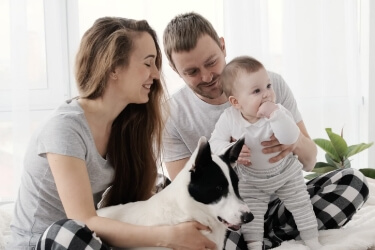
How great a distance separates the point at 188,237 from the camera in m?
1.58

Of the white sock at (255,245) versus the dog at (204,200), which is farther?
the white sock at (255,245)

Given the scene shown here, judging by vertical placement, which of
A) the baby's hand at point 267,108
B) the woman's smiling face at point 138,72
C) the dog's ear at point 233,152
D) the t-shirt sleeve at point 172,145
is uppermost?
the woman's smiling face at point 138,72

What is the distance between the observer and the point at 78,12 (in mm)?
3137

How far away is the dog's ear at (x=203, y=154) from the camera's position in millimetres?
1499

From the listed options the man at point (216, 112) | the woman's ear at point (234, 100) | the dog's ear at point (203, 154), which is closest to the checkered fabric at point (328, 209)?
the man at point (216, 112)

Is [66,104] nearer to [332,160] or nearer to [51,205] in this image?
[51,205]

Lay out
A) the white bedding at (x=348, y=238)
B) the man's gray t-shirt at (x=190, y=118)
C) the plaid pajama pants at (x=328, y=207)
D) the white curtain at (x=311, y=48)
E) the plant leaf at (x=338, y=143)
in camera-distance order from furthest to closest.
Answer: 1. the white curtain at (x=311, y=48)
2. the plant leaf at (x=338, y=143)
3. the man's gray t-shirt at (x=190, y=118)
4. the plaid pajama pants at (x=328, y=207)
5. the white bedding at (x=348, y=238)

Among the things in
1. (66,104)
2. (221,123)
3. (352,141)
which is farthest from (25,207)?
(352,141)

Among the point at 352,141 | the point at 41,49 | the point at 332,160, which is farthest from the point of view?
the point at 352,141

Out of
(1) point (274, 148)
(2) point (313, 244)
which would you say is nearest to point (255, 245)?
(2) point (313, 244)

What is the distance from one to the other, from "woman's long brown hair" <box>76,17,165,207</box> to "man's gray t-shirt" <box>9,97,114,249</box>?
64mm

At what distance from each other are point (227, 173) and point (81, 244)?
432mm

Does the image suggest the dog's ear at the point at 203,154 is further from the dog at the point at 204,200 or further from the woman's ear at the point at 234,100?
the woman's ear at the point at 234,100

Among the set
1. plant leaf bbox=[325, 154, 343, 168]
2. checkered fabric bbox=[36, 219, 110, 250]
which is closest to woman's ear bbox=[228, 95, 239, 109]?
checkered fabric bbox=[36, 219, 110, 250]
